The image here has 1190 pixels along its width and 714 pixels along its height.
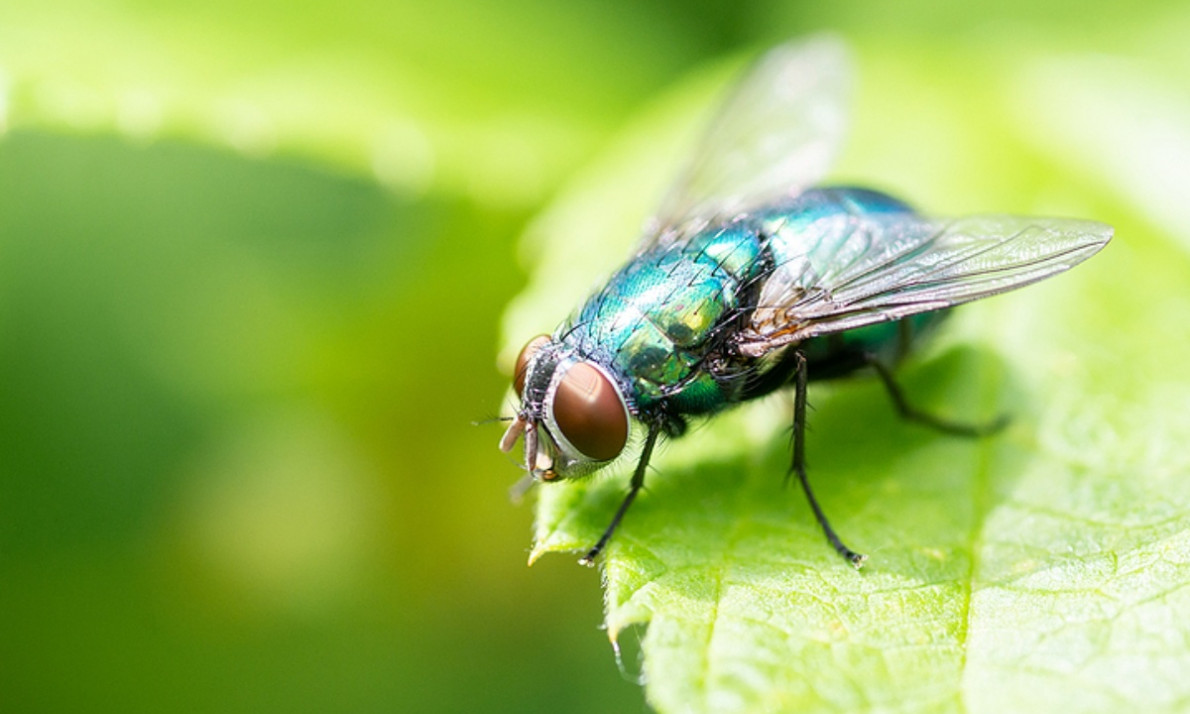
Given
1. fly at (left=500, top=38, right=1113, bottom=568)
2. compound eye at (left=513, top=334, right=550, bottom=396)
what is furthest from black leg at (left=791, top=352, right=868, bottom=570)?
compound eye at (left=513, top=334, right=550, bottom=396)

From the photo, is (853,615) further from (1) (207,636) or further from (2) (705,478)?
(1) (207,636)

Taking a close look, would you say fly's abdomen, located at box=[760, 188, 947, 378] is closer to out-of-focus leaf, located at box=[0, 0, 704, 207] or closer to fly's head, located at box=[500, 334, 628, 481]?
fly's head, located at box=[500, 334, 628, 481]

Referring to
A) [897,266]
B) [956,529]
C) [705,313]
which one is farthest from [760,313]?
[956,529]

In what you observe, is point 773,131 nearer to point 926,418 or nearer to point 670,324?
point 926,418

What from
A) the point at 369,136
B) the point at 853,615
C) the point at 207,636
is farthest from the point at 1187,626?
the point at 207,636

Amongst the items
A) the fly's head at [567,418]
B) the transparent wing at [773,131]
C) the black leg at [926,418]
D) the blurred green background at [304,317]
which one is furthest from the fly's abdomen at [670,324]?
the blurred green background at [304,317]

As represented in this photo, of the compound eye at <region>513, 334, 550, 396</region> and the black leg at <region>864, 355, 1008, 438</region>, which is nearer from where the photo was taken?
the compound eye at <region>513, 334, 550, 396</region>
